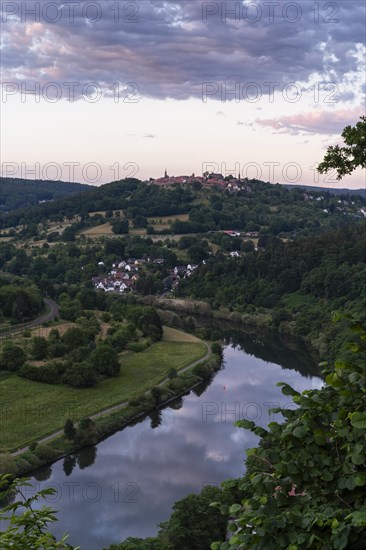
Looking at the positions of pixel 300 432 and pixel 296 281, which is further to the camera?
pixel 296 281

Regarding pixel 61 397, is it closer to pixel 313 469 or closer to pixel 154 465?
pixel 154 465

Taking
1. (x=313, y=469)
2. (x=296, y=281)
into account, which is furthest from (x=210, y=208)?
(x=313, y=469)

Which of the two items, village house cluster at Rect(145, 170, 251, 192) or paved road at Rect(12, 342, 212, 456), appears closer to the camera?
paved road at Rect(12, 342, 212, 456)

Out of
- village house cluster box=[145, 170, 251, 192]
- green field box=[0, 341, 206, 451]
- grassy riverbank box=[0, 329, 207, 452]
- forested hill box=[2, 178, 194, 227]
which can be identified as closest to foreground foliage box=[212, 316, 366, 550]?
grassy riverbank box=[0, 329, 207, 452]

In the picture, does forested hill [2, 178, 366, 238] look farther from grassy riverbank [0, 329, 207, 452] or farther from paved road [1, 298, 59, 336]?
grassy riverbank [0, 329, 207, 452]

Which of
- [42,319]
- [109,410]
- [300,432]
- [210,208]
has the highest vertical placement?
[300,432]

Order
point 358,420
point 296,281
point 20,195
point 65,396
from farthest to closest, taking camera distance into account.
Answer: point 20,195 → point 296,281 → point 65,396 → point 358,420

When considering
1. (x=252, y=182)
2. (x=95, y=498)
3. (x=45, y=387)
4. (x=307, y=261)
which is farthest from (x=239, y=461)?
(x=252, y=182)
